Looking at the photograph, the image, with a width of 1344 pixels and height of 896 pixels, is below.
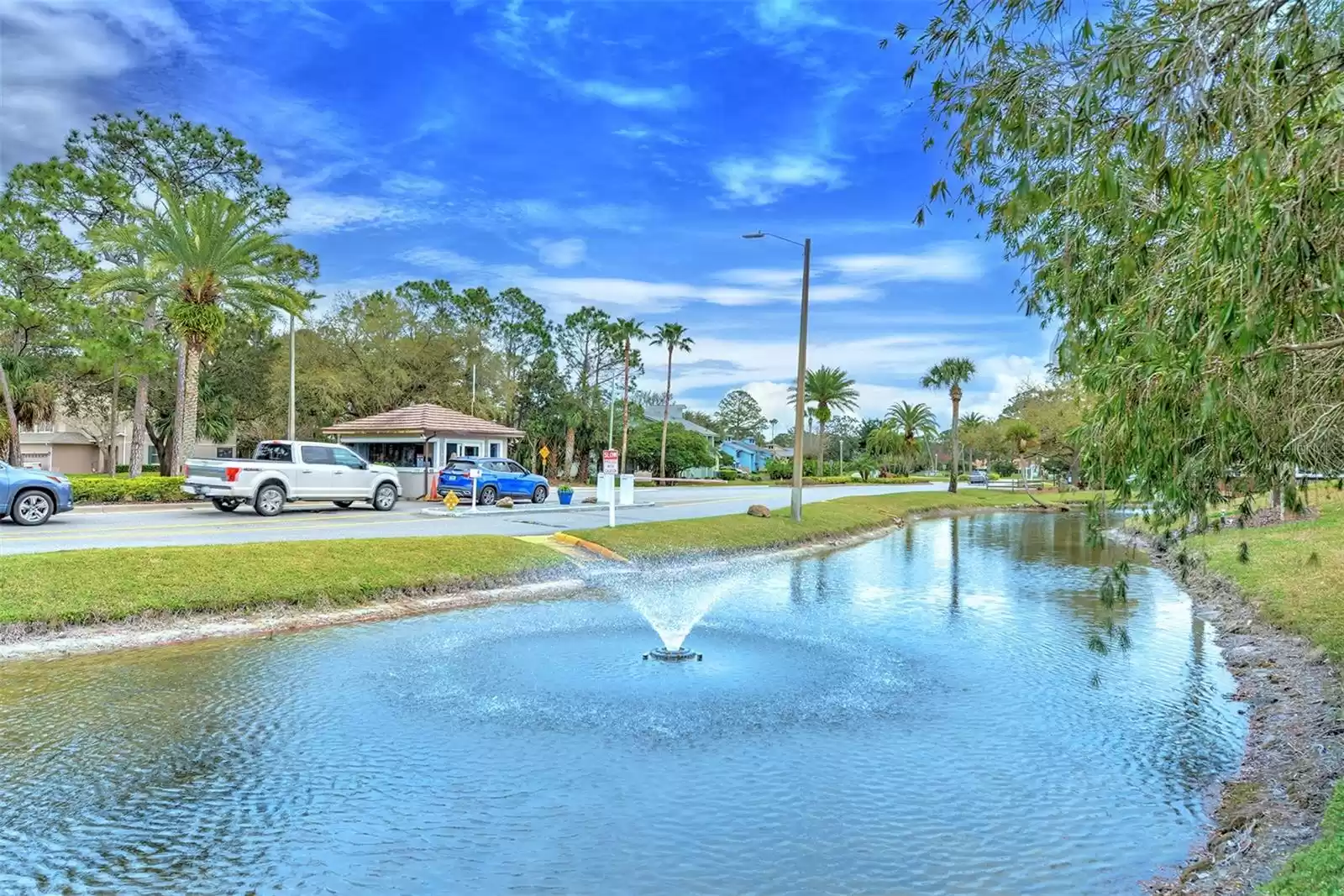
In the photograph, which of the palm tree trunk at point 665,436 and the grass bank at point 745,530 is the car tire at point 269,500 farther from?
the palm tree trunk at point 665,436

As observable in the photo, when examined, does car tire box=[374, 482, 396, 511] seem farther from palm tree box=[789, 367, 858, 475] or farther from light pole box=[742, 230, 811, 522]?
palm tree box=[789, 367, 858, 475]

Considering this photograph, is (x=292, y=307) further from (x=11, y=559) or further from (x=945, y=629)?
(x=945, y=629)

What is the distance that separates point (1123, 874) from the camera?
5.54 meters

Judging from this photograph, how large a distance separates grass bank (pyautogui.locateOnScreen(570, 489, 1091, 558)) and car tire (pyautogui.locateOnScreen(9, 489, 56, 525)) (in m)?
12.2

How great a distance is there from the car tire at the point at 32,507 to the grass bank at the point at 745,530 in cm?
1222

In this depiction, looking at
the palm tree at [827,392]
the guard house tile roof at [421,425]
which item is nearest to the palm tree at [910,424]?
the palm tree at [827,392]

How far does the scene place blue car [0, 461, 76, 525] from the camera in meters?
20.1

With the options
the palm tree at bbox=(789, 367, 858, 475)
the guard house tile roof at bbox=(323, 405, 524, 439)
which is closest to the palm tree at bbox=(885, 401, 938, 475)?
the palm tree at bbox=(789, 367, 858, 475)

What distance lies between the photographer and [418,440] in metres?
36.6

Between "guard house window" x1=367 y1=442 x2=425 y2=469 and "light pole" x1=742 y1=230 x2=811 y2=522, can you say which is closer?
"light pole" x1=742 y1=230 x2=811 y2=522

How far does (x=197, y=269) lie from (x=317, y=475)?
451 inches

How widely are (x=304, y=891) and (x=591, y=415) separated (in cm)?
6393

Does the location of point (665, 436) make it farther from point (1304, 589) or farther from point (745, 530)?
point (1304, 589)

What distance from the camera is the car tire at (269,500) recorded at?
81.9 feet
